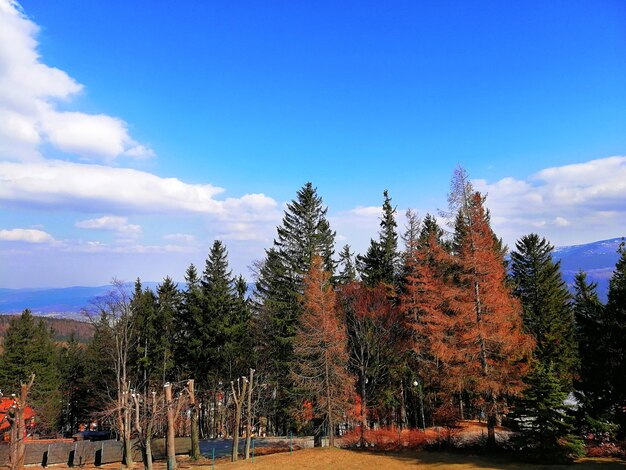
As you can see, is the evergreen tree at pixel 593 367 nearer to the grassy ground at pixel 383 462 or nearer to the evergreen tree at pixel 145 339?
the grassy ground at pixel 383 462

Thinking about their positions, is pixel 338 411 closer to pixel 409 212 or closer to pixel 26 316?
pixel 409 212

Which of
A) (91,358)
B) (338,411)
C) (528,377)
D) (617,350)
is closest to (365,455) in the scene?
(338,411)

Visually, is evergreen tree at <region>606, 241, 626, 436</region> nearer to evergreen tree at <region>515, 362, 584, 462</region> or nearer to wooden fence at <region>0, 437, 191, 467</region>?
evergreen tree at <region>515, 362, 584, 462</region>

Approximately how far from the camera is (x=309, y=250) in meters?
32.8

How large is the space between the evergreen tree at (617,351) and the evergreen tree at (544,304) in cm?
1177

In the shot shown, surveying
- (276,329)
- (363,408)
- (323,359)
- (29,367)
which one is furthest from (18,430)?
(29,367)

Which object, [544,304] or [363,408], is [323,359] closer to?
[363,408]

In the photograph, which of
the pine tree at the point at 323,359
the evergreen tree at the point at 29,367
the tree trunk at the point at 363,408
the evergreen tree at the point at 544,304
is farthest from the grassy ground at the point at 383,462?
the evergreen tree at the point at 29,367

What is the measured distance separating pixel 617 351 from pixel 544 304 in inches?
753

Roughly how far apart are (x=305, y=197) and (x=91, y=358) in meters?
34.7

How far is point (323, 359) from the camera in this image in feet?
90.2

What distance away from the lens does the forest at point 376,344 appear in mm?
20156

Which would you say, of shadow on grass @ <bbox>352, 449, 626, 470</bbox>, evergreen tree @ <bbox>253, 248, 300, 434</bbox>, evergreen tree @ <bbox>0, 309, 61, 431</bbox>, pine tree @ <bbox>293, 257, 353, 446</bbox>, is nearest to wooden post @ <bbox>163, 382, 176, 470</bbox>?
pine tree @ <bbox>293, 257, 353, 446</bbox>

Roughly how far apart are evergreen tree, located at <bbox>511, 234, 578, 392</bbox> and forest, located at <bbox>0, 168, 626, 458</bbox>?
15cm
